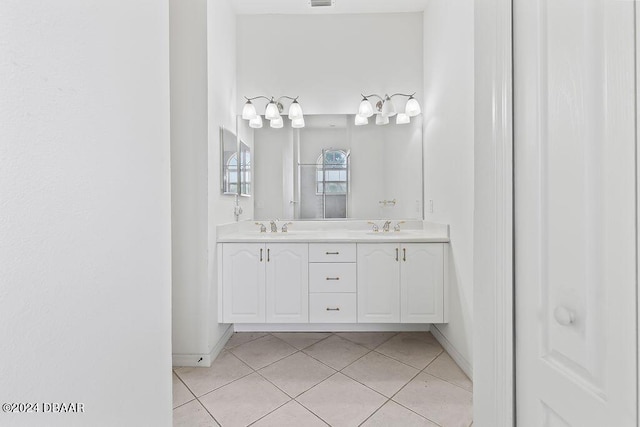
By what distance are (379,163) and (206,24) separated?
177cm

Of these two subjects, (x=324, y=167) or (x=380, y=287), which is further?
(x=324, y=167)

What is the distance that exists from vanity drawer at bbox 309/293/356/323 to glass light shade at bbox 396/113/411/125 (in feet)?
5.44

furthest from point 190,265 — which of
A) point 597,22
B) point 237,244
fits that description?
point 597,22

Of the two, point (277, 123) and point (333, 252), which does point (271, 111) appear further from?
point (333, 252)

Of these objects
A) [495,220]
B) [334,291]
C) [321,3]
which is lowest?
[334,291]

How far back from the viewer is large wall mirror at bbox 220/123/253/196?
2336 millimetres

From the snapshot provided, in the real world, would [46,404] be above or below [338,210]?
below

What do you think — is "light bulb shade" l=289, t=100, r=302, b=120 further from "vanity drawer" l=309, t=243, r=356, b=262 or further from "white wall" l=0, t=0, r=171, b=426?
"white wall" l=0, t=0, r=171, b=426

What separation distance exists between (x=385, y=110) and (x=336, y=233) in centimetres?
123

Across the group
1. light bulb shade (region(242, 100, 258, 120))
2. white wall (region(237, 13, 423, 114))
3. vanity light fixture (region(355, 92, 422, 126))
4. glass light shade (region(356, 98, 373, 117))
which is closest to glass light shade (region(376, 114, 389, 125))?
vanity light fixture (region(355, 92, 422, 126))

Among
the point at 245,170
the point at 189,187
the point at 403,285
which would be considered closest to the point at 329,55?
the point at 245,170

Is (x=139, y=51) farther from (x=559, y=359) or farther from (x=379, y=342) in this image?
(x=379, y=342)

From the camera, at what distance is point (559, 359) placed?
63 centimetres

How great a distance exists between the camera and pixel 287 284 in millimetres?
2195
